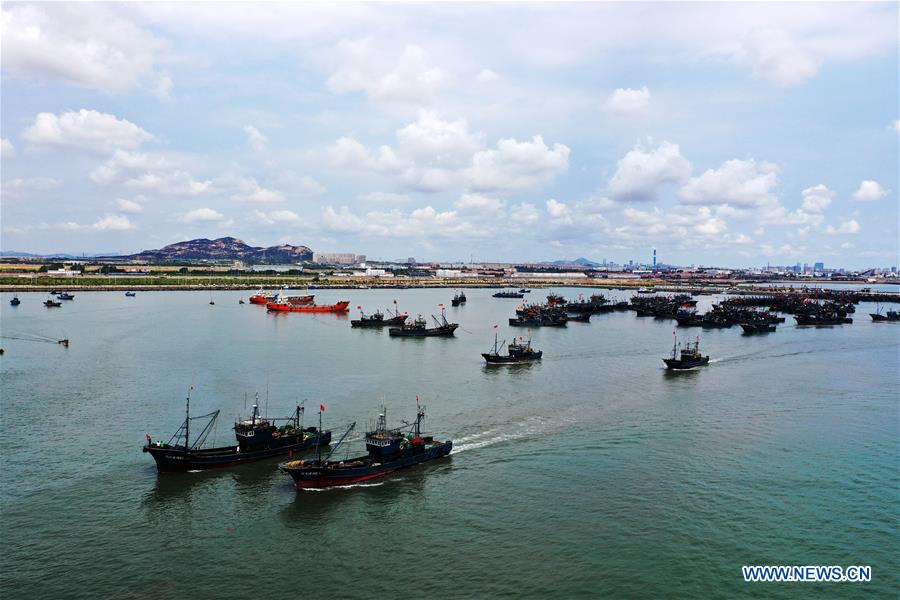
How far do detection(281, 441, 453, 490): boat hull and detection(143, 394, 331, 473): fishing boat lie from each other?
1757 mm

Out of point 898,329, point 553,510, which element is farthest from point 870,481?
point 898,329

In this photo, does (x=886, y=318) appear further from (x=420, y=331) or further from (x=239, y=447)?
(x=239, y=447)

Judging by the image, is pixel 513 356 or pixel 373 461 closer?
pixel 373 461

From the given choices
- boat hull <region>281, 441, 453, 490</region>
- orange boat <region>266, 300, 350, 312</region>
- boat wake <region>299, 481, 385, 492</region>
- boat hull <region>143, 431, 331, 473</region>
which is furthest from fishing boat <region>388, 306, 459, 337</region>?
boat wake <region>299, 481, 385, 492</region>

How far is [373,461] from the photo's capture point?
37781mm

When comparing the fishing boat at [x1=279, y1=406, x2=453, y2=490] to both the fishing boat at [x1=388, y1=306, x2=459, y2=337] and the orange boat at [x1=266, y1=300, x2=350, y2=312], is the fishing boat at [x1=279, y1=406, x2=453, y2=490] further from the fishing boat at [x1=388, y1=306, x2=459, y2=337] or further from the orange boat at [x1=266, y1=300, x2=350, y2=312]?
the orange boat at [x1=266, y1=300, x2=350, y2=312]

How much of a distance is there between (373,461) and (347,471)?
2232 mm

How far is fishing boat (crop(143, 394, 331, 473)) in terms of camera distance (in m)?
36.8

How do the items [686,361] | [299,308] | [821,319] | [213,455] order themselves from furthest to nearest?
[299,308] → [821,319] → [686,361] → [213,455]

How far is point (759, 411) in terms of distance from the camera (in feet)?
176

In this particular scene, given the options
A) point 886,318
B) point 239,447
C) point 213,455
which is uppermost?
point 886,318

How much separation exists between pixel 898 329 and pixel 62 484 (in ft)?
493

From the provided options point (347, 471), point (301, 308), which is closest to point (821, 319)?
point (301, 308)

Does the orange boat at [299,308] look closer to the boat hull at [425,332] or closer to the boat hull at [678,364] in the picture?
the boat hull at [425,332]
